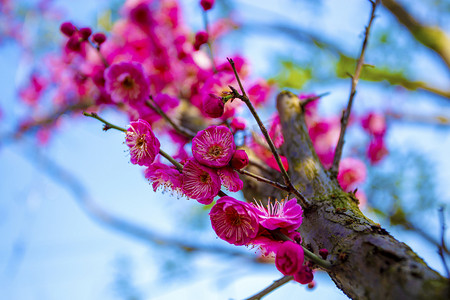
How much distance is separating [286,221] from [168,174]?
11.3 inches

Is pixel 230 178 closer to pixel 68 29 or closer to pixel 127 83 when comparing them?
pixel 127 83

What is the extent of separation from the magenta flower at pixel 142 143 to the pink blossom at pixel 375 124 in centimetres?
195

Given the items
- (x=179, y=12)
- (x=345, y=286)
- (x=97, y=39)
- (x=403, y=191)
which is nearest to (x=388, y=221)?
(x=403, y=191)

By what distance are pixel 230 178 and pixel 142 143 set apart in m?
0.24

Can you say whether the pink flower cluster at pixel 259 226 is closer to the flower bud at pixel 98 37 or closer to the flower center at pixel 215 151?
the flower center at pixel 215 151

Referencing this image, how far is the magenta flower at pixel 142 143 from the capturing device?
0.81 metres

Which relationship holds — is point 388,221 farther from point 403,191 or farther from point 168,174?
point 168,174

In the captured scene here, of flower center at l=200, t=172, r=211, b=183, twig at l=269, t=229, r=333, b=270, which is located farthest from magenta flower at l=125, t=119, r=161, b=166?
twig at l=269, t=229, r=333, b=270

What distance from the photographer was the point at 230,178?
806 mm

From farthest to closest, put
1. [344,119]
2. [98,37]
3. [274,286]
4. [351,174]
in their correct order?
1. [351,174]
2. [98,37]
3. [344,119]
4. [274,286]

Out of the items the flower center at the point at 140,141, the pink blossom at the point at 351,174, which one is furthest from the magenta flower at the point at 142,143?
the pink blossom at the point at 351,174

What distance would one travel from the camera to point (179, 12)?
8.19ft

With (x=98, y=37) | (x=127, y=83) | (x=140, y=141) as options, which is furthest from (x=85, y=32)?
(x=140, y=141)

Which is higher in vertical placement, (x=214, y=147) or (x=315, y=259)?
(x=214, y=147)
